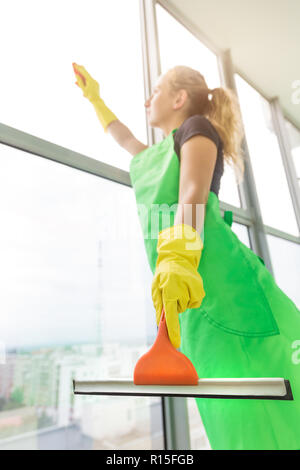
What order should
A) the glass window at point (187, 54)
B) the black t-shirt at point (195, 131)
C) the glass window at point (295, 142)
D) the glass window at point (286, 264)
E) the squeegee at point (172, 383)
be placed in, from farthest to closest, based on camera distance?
the glass window at point (295, 142) → the glass window at point (286, 264) → the glass window at point (187, 54) → the black t-shirt at point (195, 131) → the squeegee at point (172, 383)

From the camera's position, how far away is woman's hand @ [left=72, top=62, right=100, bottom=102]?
116cm

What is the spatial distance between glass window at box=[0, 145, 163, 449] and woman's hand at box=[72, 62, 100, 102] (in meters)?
0.30

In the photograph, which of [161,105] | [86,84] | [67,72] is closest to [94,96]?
[86,84]

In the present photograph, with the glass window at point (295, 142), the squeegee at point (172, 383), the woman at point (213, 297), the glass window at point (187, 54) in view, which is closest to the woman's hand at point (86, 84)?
the woman at point (213, 297)

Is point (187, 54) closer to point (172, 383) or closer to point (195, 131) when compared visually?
point (195, 131)

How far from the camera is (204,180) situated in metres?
0.70

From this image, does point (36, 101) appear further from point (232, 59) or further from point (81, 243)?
point (232, 59)

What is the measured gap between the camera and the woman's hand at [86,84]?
1.16 meters

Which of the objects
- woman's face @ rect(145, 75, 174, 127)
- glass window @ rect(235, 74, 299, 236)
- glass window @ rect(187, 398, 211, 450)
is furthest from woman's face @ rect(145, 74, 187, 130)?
glass window @ rect(235, 74, 299, 236)

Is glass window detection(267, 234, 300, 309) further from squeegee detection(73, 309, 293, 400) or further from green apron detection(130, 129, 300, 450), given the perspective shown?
squeegee detection(73, 309, 293, 400)

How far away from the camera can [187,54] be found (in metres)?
2.02

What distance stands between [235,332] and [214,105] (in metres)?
0.74

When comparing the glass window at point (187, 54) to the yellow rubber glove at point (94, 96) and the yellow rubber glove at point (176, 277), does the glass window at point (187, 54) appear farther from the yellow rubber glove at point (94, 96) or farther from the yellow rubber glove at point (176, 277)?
the yellow rubber glove at point (176, 277)

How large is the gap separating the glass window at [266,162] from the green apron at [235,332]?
4.98ft
